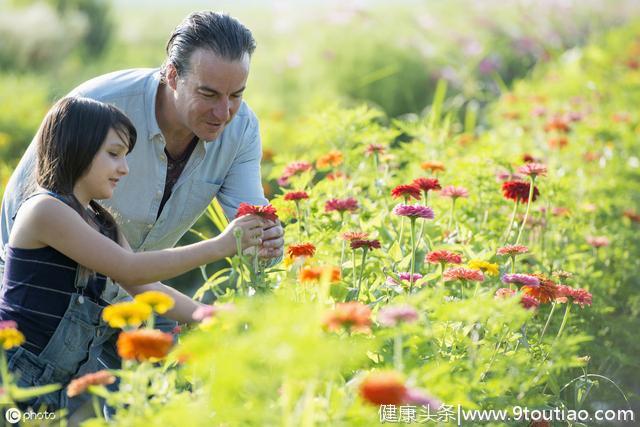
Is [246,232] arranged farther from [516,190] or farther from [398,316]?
[516,190]

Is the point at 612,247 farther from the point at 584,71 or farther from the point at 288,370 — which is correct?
the point at 584,71

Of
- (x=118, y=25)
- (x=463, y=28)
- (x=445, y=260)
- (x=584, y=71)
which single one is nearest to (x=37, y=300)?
(x=445, y=260)

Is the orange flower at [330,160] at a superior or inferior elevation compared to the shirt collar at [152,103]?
inferior

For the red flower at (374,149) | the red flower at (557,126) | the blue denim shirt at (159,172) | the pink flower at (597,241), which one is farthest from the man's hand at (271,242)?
the red flower at (557,126)

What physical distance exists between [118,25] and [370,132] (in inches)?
339

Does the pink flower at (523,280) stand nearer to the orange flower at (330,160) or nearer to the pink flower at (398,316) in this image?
the pink flower at (398,316)

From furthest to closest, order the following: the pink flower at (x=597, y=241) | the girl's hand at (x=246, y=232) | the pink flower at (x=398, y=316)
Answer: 1. the pink flower at (x=597, y=241)
2. the girl's hand at (x=246, y=232)
3. the pink flower at (x=398, y=316)

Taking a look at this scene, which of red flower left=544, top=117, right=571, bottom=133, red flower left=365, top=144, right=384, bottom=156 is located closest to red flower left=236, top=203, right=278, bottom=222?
red flower left=365, top=144, right=384, bottom=156

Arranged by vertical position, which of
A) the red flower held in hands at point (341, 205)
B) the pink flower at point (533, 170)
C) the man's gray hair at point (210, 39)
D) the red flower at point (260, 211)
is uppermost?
the man's gray hair at point (210, 39)

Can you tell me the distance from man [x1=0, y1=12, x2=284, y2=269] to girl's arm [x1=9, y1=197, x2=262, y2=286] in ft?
1.38

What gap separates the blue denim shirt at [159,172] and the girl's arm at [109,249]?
713mm

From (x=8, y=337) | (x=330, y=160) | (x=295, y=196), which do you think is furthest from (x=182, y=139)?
(x=8, y=337)

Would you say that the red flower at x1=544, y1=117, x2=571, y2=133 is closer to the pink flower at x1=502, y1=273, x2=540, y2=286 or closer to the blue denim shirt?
the blue denim shirt

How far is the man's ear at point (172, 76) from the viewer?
119 inches
